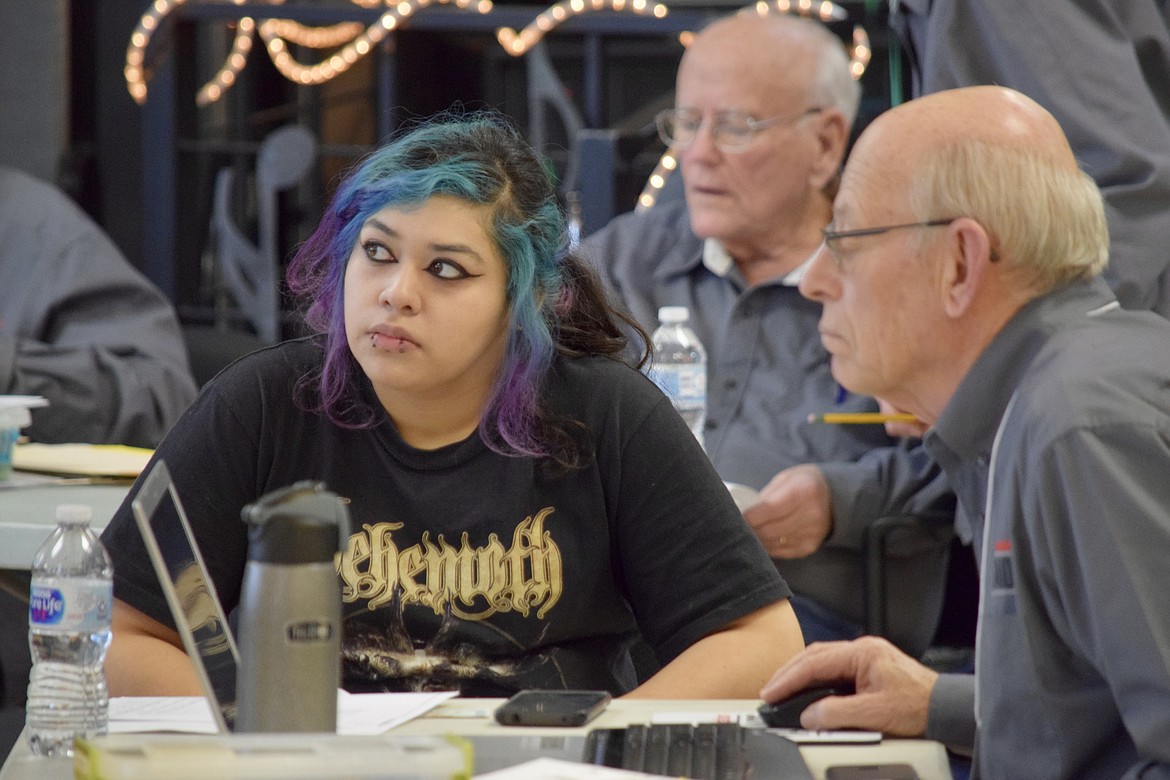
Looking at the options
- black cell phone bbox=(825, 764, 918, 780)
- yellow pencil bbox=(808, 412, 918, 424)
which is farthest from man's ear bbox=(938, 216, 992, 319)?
yellow pencil bbox=(808, 412, 918, 424)

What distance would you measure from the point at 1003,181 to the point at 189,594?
32.9 inches

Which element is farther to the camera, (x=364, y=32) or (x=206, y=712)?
(x=364, y=32)

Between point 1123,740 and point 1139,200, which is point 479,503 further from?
point 1139,200

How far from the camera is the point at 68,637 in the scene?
1339 millimetres

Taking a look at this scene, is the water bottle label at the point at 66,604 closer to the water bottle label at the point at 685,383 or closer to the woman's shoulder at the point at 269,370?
the woman's shoulder at the point at 269,370

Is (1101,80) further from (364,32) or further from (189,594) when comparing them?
(364,32)

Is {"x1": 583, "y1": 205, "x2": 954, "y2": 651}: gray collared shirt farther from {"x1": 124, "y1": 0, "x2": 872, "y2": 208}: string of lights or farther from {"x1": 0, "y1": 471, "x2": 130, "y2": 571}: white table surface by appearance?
{"x1": 0, "y1": 471, "x2": 130, "y2": 571}: white table surface

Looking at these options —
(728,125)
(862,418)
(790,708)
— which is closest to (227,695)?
(790,708)

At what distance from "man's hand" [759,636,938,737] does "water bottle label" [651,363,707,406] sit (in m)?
1.28

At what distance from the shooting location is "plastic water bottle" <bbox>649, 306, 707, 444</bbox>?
267 cm

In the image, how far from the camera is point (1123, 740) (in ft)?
3.89

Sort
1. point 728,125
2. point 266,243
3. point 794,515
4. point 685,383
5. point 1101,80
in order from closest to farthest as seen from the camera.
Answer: point 1101,80
point 794,515
point 685,383
point 728,125
point 266,243

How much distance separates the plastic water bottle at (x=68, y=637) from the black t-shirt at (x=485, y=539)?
0.22 meters

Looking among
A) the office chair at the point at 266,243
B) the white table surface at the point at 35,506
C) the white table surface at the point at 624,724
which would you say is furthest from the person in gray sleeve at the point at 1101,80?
the office chair at the point at 266,243
